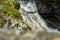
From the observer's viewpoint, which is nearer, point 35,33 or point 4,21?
point 35,33

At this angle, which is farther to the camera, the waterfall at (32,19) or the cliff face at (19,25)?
the waterfall at (32,19)

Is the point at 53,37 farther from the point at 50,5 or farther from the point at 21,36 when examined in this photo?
the point at 50,5

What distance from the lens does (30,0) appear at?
34.0 ft

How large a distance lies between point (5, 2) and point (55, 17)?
4717mm

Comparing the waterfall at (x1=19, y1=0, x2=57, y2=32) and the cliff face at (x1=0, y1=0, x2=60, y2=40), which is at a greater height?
the cliff face at (x1=0, y1=0, x2=60, y2=40)

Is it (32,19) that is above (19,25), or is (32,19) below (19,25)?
below

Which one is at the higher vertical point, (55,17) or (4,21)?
(4,21)

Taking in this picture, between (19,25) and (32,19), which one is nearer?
(19,25)

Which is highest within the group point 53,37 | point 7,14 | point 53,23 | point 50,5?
point 53,37

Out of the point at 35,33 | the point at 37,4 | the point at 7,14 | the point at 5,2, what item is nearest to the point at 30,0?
the point at 37,4

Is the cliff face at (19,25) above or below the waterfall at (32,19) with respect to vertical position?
above

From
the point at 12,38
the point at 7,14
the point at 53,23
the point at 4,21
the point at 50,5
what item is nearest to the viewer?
the point at 12,38

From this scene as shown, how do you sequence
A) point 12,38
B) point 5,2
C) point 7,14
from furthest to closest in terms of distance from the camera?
1. point 5,2
2. point 7,14
3. point 12,38

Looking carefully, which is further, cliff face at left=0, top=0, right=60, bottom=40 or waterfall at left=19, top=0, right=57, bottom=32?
waterfall at left=19, top=0, right=57, bottom=32
